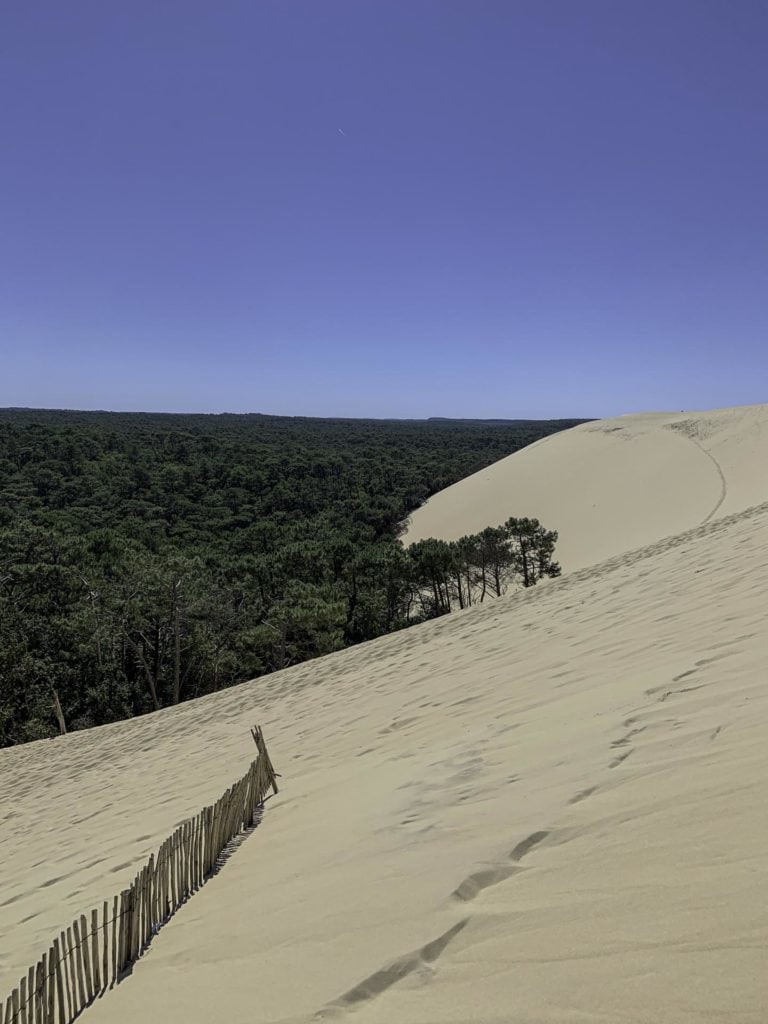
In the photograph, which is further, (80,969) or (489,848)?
(489,848)

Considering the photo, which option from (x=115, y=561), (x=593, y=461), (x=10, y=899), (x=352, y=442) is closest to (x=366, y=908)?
(x=10, y=899)

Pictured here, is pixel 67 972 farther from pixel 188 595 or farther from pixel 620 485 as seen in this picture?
pixel 620 485

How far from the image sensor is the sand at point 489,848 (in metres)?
1.82

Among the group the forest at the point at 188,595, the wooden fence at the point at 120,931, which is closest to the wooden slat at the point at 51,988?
the wooden fence at the point at 120,931

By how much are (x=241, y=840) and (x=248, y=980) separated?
5.26 feet

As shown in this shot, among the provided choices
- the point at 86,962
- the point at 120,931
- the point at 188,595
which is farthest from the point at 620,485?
the point at 86,962

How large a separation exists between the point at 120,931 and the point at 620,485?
4201 centimetres

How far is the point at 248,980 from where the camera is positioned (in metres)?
2.24

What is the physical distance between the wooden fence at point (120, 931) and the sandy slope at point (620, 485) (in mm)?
27866

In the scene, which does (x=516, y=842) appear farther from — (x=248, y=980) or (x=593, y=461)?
(x=593, y=461)

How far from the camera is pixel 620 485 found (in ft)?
136

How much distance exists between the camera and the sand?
182 cm

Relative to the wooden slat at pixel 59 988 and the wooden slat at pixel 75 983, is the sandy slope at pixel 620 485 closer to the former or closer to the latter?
the wooden slat at pixel 75 983

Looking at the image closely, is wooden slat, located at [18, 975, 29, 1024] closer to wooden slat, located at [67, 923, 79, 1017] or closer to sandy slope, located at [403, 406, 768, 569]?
wooden slat, located at [67, 923, 79, 1017]
